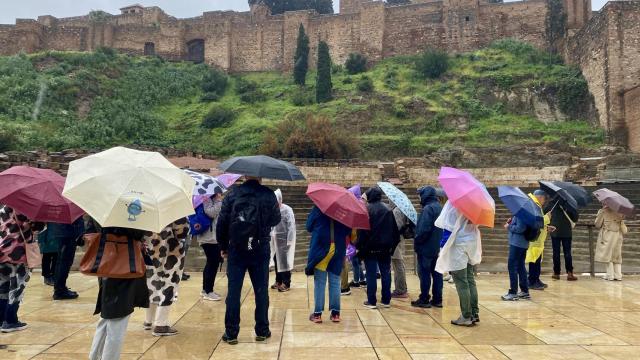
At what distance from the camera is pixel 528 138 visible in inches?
1156

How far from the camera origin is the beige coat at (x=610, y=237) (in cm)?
829

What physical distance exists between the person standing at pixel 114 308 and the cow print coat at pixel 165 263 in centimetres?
113

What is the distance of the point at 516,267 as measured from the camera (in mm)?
6652

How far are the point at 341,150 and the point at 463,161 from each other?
7.03 meters

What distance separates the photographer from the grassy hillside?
29.9 meters

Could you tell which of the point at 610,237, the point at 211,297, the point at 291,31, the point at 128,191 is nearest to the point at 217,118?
the point at 291,31

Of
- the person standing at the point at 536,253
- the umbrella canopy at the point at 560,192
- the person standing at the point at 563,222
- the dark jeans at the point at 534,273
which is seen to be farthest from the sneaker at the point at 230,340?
the person standing at the point at 563,222

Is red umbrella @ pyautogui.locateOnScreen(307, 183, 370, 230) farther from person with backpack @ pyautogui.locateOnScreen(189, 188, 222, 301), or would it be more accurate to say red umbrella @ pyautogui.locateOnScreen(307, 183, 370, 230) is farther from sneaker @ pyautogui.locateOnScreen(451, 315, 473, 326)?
person with backpack @ pyautogui.locateOnScreen(189, 188, 222, 301)

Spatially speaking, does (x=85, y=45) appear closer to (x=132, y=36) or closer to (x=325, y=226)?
(x=132, y=36)

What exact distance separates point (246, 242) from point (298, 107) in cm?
3243

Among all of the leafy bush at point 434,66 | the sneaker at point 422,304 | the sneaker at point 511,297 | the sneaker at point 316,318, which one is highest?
the leafy bush at point 434,66

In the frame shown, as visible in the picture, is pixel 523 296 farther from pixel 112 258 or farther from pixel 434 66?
pixel 434 66

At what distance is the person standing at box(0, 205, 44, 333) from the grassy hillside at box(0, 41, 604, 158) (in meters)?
24.0

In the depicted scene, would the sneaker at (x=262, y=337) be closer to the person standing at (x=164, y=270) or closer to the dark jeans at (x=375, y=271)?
the person standing at (x=164, y=270)
